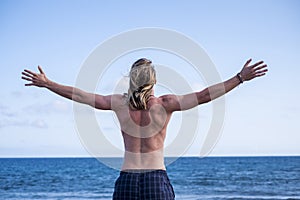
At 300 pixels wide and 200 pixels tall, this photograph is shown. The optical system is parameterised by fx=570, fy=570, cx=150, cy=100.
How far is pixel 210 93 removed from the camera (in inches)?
152

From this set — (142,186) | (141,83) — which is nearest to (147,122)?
(141,83)

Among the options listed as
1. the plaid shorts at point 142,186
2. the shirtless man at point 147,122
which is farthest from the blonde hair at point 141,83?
the plaid shorts at point 142,186

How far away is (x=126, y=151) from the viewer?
3.97 meters

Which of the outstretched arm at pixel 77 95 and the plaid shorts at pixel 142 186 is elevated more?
the outstretched arm at pixel 77 95

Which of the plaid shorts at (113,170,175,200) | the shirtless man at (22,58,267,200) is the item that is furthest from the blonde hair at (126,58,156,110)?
the plaid shorts at (113,170,175,200)

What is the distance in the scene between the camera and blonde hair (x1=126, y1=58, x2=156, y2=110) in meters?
3.87

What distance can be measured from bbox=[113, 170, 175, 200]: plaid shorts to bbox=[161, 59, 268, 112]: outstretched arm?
476 millimetres

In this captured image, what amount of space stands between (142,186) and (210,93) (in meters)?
0.78

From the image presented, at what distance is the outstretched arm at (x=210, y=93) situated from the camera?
152 inches

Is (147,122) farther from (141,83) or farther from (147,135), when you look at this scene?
(141,83)

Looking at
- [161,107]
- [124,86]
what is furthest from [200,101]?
[124,86]

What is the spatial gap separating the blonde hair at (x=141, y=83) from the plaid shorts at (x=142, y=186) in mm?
459

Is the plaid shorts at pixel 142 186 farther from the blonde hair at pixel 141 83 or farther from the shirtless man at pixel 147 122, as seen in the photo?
the blonde hair at pixel 141 83

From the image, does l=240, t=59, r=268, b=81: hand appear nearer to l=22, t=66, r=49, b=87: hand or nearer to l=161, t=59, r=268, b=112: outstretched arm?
l=161, t=59, r=268, b=112: outstretched arm
